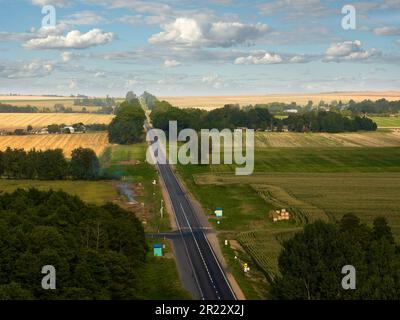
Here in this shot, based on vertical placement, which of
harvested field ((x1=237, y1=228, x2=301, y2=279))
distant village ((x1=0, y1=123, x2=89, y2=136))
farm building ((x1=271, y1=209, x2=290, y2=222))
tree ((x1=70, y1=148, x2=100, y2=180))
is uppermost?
distant village ((x1=0, y1=123, x2=89, y2=136))

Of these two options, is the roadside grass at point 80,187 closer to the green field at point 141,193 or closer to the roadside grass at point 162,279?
the green field at point 141,193

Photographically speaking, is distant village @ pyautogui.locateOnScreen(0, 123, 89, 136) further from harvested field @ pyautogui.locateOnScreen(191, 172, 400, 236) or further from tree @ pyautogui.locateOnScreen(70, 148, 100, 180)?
harvested field @ pyautogui.locateOnScreen(191, 172, 400, 236)

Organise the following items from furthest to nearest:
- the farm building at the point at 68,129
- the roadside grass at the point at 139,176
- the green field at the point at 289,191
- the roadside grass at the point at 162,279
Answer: the farm building at the point at 68,129 → the roadside grass at the point at 139,176 → the green field at the point at 289,191 → the roadside grass at the point at 162,279

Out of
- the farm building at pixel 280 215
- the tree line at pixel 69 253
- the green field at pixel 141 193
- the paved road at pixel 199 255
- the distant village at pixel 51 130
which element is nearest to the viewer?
the tree line at pixel 69 253

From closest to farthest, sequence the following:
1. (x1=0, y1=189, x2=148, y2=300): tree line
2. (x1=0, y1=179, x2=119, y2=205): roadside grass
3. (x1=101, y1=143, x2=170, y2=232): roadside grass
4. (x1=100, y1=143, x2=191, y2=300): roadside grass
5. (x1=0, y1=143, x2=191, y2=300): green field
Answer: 1. (x1=0, y1=189, x2=148, y2=300): tree line
2. (x1=100, y1=143, x2=191, y2=300): roadside grass
3. (x1=0, y1=143, x2=191, y2=300): green field
4. (x1=101, y1=143, x2=170, y2=232): roadside grass
5. (x1=0, y1=179, x2=119, y2=205): roadside grass

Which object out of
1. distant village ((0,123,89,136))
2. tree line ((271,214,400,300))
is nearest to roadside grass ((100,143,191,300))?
tree line ((271,214,400,300))

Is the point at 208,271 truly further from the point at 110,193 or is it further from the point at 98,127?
the point at 98,127

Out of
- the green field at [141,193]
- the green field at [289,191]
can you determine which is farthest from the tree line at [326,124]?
the green field at [141,193]
